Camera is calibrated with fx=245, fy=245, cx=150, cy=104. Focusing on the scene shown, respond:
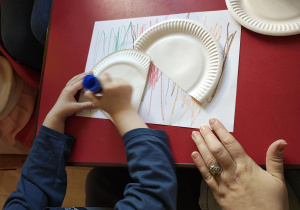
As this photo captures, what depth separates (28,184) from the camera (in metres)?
0.62

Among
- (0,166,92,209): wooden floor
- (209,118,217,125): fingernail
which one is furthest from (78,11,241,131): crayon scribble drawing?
(0,166,92,209): wooden floor

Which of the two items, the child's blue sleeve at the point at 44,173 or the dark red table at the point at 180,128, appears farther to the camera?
the child's blue sleeve at the point at 44,173

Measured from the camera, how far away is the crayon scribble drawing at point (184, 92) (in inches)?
21.0

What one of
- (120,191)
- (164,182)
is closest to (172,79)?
(164,182)

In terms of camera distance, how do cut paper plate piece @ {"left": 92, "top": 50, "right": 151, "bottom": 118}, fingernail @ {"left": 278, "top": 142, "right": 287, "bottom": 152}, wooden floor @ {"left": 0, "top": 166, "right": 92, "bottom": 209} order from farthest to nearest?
wooden floor @ {"left": 0, "top": 166, "right": 92, "bottom": 209}, cut paper plate piece @ {"left": 92, "top": 50, "right": 151, "bottom": 118}, fingernail @ {"left": 278, "top": 142, "right": 287, "bottom": 152}

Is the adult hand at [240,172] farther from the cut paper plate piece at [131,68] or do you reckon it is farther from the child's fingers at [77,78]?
the child's fingers at [77,78]

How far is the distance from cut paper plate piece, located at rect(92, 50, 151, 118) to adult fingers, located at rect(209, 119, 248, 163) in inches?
7.4

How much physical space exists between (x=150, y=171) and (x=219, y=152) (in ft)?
0.49

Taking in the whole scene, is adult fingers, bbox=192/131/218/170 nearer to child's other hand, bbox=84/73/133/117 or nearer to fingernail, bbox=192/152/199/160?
fingernail, bbox=192/152/199/160

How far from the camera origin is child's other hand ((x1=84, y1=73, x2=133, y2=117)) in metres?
0.56

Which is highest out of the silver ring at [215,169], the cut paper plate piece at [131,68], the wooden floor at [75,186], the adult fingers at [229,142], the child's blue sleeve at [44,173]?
the cut paper plate piece at [131,68]

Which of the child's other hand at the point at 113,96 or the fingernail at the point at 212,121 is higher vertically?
the child's other hand at the point at 113,96

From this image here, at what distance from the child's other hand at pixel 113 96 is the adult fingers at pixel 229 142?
20 centimetres

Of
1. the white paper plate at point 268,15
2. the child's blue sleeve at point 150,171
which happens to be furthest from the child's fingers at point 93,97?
the white paper plate at point 268,15
